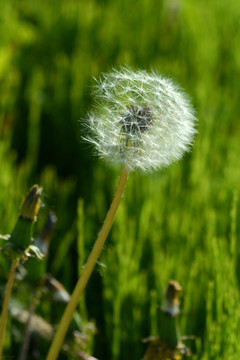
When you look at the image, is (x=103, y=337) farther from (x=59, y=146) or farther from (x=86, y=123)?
(x=59, y=146)

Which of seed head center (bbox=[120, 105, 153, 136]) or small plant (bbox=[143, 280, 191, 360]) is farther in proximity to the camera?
small plant (bbox=[143, 280, 191, 360])

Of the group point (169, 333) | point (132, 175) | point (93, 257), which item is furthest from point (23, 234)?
point (132, 175)

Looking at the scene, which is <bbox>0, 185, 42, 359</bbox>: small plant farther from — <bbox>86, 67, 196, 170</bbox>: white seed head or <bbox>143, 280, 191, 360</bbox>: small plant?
<bbox>143, 280, 191, 360</bbox>: small plant

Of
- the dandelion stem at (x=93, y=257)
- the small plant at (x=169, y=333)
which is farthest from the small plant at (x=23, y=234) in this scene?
the small plant at (x=169, y=333)

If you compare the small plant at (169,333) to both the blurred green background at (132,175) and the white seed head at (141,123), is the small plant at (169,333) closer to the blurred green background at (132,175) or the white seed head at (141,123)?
the blurred green background at (132,175)

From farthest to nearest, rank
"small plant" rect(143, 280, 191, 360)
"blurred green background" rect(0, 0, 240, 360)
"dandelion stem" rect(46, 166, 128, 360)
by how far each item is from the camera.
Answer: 1. "blurred green background" rect(0, 0, 240, 360)
2. "small plant" rect(143, 280, 191, 360)
3. "dandelion stem" rect(46, 166, 128, 360)

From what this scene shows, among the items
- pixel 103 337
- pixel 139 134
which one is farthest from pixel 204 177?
pixel 139 134

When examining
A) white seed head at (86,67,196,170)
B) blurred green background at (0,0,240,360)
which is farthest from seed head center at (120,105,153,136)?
blurred green background at (0,0,240,360)
